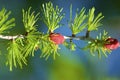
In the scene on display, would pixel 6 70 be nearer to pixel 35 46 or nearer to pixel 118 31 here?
pixel 118 31

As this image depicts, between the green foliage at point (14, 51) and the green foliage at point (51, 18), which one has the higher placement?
the green foliage at point (51, 18)

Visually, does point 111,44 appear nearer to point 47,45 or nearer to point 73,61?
point 47,45

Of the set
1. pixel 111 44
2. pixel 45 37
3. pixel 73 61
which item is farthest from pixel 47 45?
pixel 73 61

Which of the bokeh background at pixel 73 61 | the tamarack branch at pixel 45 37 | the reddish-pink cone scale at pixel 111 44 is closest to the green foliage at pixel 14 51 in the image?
the tamarack branch at pixel 45 37

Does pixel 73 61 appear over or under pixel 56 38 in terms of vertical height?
under

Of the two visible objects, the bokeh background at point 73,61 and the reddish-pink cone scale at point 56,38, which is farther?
the bokeh background at point 73,61

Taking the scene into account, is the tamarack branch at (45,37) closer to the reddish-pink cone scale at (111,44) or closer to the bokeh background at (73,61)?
the reddish-pink cone scale at (111,44)

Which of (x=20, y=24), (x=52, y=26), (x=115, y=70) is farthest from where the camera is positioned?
(x=115, y=70)

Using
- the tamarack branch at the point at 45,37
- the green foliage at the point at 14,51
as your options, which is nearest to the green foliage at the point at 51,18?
the tamarack branch at the point at 45,37

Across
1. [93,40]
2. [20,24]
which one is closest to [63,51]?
[20,24]
